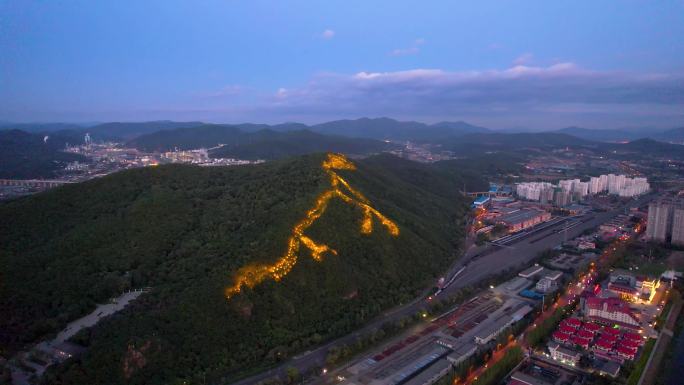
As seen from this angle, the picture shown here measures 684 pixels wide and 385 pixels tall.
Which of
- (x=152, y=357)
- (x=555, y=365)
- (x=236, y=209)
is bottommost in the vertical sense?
(x=555, y=365)

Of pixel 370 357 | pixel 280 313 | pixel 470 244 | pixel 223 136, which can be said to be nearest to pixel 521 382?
pixel 370 357

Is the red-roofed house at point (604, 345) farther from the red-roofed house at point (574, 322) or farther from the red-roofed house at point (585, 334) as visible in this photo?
the red-roofed house at point (574, 322)

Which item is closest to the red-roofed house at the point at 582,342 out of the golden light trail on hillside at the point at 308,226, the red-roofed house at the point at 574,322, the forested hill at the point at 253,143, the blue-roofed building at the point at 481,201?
the red-roofed house at the point at 574,322

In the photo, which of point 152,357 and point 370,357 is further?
point 370,357

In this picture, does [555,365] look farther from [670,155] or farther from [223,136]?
[223,136]

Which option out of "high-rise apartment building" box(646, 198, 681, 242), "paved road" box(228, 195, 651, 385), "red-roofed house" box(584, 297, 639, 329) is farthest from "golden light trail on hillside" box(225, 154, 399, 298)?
"high-rise apartment building" box(646, 198, 681, 242)

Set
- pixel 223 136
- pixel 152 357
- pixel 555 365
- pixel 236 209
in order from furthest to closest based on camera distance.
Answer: pixel 223 136 < pixel 236 209 < pixel 555 365 < pixel 152 357

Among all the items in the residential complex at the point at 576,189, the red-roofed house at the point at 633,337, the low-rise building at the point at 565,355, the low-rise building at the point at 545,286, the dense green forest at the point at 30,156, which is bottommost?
the low-rise building at the point at 565,355
